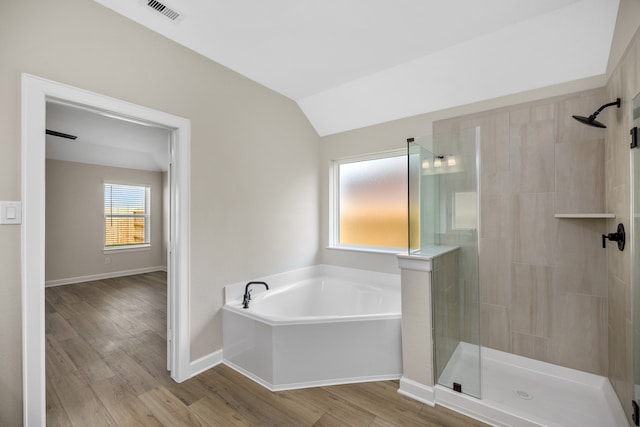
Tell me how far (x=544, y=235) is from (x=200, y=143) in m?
2.90

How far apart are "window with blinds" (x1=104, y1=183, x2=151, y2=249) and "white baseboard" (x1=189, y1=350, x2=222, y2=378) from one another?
4.51 metres

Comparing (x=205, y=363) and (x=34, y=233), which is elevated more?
(x=34, y=233)

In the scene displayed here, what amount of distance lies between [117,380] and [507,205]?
3466 mm

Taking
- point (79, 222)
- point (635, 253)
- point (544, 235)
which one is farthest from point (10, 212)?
point (79, 222)

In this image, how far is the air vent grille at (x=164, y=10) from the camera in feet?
5.77

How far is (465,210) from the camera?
2.00 m

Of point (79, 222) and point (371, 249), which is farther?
point (79, 222)

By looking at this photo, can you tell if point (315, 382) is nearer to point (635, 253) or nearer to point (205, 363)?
point (205, 363)

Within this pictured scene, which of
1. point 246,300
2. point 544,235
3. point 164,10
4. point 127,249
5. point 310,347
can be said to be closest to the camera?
point 164,10

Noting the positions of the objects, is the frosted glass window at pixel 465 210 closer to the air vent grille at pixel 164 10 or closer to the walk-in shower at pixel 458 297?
the walk-in shower at pixel 458 297

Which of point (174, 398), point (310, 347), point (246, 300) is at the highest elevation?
point (246, 300)

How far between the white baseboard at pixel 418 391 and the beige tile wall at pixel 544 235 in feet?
2.93

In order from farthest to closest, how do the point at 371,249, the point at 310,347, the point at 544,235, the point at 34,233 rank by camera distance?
the point at 371,249 → the point at 544,235 → the point at 310,347 → the point at 34,233

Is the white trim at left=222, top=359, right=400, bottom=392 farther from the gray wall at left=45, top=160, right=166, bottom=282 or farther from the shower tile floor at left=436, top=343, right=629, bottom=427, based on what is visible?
the gray wall at left=45, top=160, right=166, bottom=282
